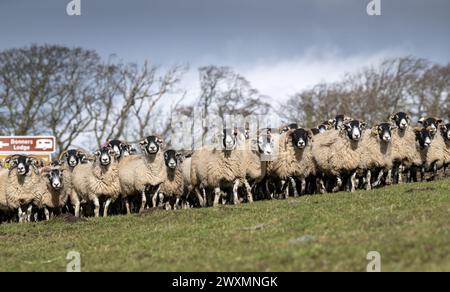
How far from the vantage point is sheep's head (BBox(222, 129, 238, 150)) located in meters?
20.0

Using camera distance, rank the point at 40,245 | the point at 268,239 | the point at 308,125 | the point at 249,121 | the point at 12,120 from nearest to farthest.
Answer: the point at 268,239, the point at 40,245, the point at 12,120, the point at 249,121, the point at 308,125

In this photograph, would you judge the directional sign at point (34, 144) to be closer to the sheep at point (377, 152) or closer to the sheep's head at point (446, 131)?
the sheep at point (377, 152)

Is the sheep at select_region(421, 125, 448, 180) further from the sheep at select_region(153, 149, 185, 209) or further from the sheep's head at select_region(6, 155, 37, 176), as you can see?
the sheep's head at select_region(6, 155, 37, 176)

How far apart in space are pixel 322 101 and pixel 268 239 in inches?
1815

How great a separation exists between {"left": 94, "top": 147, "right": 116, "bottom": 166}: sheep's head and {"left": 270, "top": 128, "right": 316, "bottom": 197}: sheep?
18.7 feet

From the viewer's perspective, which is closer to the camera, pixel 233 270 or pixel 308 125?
pixel 233 270

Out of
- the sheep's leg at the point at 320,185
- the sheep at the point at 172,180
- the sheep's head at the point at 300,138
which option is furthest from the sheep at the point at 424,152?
the sheep at the point at 172,180

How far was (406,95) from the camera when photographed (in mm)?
52094

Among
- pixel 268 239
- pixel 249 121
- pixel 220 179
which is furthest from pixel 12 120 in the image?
pixel 268 239

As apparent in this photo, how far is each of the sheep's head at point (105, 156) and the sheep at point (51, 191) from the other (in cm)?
138

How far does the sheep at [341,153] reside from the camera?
66.6 ft

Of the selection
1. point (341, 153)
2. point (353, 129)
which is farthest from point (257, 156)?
point (353, 129)

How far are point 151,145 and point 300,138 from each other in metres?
5.19
